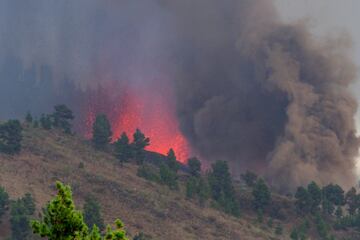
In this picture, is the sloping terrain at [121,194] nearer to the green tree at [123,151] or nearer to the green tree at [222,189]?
the green tree at [123,151]

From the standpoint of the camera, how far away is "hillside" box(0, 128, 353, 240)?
213 ft

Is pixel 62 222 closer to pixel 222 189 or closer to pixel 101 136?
pixel 222 189

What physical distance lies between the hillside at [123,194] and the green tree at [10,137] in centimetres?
128

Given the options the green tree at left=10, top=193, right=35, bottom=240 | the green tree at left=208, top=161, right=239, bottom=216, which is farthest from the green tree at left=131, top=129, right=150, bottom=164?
the green tree at left=10, top=193, right=35, bottom=240

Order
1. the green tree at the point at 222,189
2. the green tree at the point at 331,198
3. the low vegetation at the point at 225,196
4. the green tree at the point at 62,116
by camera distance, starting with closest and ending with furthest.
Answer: the low vegetation at the point at 225,196
the green tree at the point at 222,189
the green tree at the point at 331,198
the green tree at the point at 62,116

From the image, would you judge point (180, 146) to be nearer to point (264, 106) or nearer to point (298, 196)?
point (264, 106)

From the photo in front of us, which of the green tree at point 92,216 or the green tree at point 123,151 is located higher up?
the green tree at point 123,151

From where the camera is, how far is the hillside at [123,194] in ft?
213

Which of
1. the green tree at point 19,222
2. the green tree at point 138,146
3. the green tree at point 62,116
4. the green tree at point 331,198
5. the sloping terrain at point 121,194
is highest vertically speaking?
the green tree at point 62,116

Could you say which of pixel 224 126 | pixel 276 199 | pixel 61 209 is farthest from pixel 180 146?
pixel 61 209

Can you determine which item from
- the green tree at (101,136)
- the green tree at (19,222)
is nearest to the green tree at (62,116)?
the green tree at (101,136)

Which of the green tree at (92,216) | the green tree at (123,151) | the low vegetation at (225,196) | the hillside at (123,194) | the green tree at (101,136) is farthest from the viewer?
the green tree at (101,136)

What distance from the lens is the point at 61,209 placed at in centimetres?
1170

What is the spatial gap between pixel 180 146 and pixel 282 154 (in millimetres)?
32982
